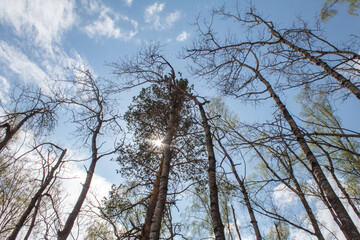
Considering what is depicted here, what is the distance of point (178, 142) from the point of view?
25.4 feet

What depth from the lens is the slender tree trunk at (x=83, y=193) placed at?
4.17 metres

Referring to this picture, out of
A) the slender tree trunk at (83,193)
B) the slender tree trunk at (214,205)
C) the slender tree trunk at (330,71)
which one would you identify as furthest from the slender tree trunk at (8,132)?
the slender tree trunk at (330,71)

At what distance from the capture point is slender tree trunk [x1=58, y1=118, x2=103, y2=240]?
13.7 feet

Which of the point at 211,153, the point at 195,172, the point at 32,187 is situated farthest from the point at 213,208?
the point at 32,187

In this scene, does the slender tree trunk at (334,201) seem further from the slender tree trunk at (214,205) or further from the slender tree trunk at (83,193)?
the slender tree trunk at (83,193)

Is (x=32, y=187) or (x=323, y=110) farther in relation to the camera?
(x=32, y=187)

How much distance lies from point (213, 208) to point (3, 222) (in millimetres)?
12226

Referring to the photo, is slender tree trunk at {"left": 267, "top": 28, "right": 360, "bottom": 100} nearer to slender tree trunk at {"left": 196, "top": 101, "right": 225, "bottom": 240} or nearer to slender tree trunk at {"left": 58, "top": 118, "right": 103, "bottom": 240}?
slender tree trunk at {"left": 196, "top": 101, "right": 225, "bottom": 240}

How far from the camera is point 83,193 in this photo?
4.91 meters

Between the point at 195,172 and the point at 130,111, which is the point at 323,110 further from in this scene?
the point at 130,111

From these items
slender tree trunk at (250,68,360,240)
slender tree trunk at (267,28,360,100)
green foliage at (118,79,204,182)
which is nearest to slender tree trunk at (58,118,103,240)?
green foliage at (118,79,204,182)

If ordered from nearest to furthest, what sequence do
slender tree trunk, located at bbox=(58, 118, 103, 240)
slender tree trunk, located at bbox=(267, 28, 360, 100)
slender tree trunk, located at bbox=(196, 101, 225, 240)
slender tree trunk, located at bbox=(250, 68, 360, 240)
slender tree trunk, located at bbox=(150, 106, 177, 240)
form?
slender tree trunk, located at bbox=(250, 68, 360, 240) < slender tree trunk, located at bbox=(196, 101, 225, 240) < slender tree trunk, located at bbox=(150, 106, 177, 240) < slender tree trunk, located at bbox=(267, 28, 360, 100) < slender tree trunk, located at bbox=(58, 118, 103, 240)

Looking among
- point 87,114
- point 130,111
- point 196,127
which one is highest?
point 130,111

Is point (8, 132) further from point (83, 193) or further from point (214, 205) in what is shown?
point (214, 205)
